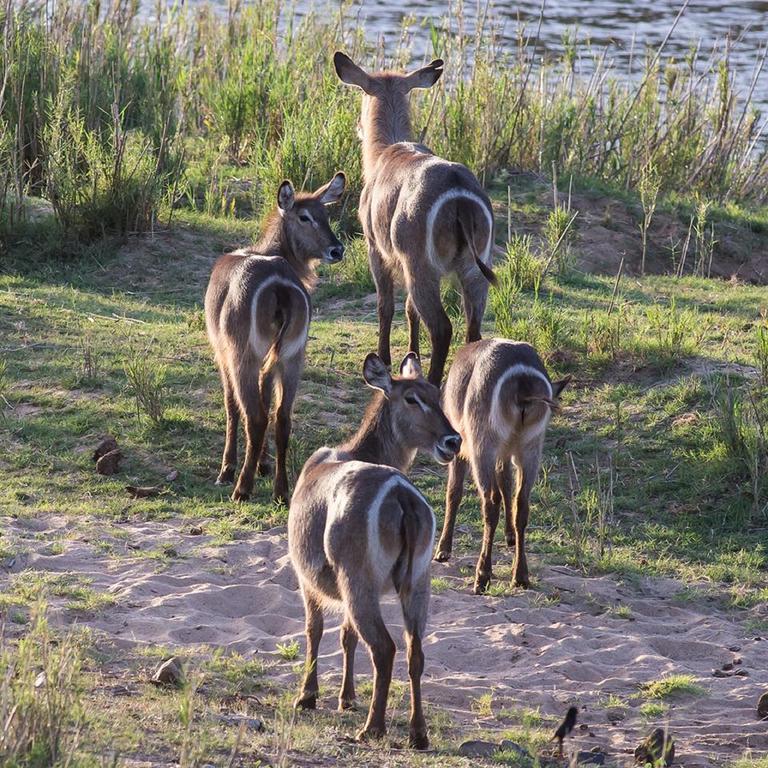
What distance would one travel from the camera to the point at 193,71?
12.4 metres

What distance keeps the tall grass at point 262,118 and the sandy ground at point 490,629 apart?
4378 millimetres

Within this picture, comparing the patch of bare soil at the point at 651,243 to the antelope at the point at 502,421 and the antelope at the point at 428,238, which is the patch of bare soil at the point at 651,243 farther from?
the antelope at the point at 502,421

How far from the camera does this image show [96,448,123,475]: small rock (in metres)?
6.28

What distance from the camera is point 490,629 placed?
5.04m

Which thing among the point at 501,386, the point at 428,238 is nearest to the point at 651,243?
the point at 428,238

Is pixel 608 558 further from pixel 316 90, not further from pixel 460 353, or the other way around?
pixel 316 90

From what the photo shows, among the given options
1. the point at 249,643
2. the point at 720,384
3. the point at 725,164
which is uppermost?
the point at 725,164

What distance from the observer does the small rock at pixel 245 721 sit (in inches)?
155

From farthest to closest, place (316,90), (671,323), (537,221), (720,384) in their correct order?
1. (316,90)
2. (537,221)
3. (671,323)
4. (720,384)

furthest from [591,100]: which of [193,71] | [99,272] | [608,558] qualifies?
[608,558]

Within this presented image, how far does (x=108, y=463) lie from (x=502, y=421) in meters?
2.03

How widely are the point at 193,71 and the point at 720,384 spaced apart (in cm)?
713

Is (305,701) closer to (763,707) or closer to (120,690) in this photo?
(120,690)

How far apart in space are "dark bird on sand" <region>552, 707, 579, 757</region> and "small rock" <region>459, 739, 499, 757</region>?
19 centimetres
